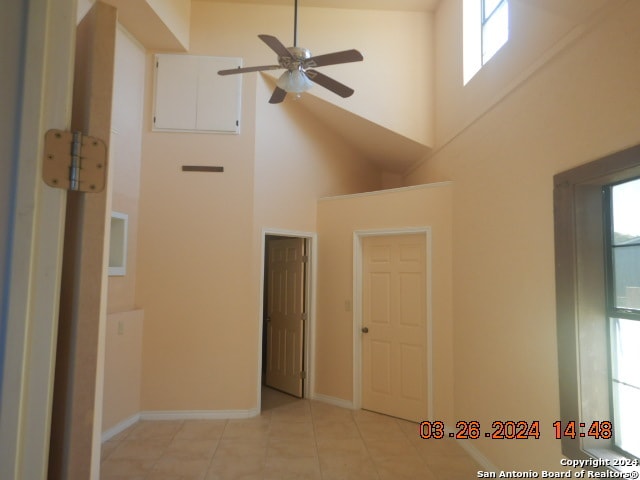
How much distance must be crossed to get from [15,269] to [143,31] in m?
4.08

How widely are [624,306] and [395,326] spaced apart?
246cm

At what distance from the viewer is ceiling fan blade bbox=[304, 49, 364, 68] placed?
268cm

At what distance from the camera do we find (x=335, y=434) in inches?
149

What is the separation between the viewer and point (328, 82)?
3.04 metres

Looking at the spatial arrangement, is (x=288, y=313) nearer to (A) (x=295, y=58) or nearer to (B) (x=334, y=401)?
(B) (x=334, y=401)

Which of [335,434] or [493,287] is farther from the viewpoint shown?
[335,434]

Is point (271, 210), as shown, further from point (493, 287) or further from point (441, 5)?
point (441, 5)

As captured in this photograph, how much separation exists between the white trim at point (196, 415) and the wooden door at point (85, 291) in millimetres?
3569

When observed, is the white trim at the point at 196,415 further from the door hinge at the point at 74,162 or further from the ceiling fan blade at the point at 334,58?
the door hinge at the point at 74,162

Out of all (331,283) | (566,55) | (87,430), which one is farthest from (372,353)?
(87,430)

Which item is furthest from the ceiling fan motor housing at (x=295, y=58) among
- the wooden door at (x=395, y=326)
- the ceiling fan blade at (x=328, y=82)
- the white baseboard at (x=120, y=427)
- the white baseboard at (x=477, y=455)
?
the white baseboard at (x=120, y=427)

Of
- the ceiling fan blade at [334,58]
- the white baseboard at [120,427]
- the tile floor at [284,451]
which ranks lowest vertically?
the tile floor at [284,451]

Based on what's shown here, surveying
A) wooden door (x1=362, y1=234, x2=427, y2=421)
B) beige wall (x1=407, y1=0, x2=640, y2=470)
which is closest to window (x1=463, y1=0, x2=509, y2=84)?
beige wall (x1=407, y1=0, x2=640, y2=470)

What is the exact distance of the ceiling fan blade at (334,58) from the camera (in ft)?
8.78
